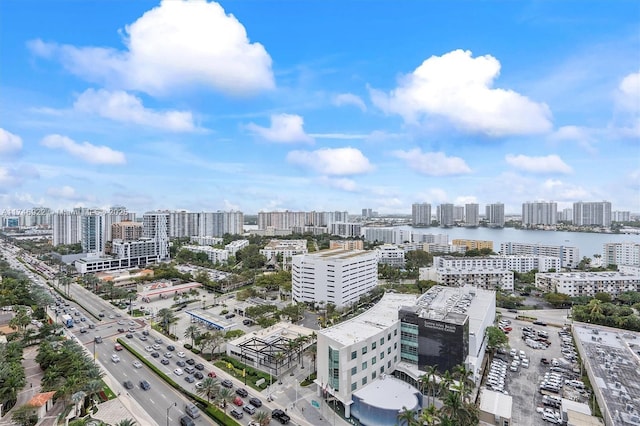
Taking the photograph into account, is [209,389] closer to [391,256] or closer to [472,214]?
[391,256]

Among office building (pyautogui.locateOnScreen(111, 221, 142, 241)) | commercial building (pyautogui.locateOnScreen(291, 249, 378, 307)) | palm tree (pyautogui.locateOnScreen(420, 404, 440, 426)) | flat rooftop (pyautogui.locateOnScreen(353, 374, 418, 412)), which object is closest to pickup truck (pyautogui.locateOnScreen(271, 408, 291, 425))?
flat rooftop (pyautogui.locateOnScreen(353, 374, 418, 412))

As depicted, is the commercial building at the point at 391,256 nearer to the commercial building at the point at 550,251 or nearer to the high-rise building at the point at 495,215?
the commercial building at the point at 550,251

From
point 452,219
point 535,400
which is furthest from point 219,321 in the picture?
point 452,219

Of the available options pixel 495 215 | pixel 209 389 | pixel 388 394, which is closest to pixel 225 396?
pixel 209 389

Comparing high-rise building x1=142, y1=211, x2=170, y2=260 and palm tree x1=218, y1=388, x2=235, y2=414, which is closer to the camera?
palm tree x1=218, y1=388, x2=235, y2=414

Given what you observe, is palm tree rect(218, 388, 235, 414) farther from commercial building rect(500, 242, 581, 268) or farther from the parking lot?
commercial building rect(500, 242, 581, 268)

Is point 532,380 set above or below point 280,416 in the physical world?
below
